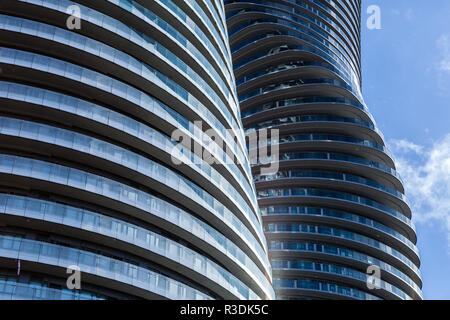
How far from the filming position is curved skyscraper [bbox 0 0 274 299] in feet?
139

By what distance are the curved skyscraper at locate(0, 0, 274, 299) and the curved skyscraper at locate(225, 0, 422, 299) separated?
3088 centimetres

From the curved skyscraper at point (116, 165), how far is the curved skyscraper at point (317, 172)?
30.9m

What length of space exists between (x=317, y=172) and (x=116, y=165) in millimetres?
52102

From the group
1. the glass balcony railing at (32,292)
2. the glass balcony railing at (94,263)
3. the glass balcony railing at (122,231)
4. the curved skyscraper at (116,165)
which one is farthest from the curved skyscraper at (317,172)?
the glass balcony railing at (32,292)

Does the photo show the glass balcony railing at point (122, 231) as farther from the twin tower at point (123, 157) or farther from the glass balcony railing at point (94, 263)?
the glass balcony railing at point (94, 263)

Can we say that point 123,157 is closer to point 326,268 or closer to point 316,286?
point 316,286

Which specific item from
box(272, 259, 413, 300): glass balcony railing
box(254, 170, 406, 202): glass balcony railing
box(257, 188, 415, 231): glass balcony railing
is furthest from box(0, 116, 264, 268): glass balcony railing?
box(254, 170, 406, 202): glass balcony railing

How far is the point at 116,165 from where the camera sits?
46.5 meters

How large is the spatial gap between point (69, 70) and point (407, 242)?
2421 inches

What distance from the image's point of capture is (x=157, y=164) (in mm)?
48844

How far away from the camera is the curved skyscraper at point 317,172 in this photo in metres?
87.9
